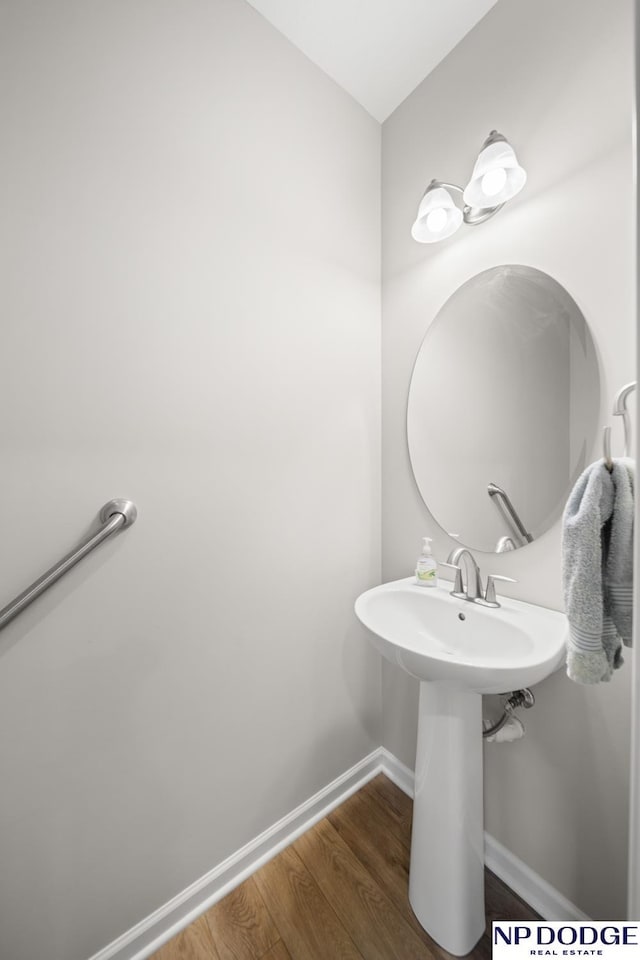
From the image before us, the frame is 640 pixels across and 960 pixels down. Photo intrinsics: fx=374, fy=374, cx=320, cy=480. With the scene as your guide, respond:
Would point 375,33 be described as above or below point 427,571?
above

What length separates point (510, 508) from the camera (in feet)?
3.48

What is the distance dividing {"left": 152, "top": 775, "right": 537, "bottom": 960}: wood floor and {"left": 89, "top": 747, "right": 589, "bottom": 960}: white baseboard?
2cm

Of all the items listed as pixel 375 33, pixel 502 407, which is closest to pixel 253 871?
pixel 502 407

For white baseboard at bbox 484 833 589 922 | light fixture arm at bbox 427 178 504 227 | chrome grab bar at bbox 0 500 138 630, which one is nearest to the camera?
chrome grab bar at bbox 0 500 138 630

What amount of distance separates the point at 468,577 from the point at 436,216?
110 centimetres

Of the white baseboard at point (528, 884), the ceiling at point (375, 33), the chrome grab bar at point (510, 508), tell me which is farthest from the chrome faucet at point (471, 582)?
the ceiling at point (375, 33)

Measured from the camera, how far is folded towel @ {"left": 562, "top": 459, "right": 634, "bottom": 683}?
602 mm

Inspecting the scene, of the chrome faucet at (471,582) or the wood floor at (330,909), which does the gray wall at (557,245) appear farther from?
the wood floor at (330,909)

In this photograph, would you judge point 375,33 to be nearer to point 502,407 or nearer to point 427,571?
point 502,407

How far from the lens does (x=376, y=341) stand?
1.45 m

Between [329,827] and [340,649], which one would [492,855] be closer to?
[329,827]

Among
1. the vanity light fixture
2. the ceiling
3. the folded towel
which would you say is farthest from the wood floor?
the ceiling

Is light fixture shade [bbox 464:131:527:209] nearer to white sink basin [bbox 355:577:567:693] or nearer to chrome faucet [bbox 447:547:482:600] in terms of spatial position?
chrome faucet [bbox 447:547:482:600]

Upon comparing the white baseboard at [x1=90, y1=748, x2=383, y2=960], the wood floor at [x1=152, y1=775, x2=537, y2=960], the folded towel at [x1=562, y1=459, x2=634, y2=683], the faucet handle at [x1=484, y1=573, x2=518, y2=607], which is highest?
the folded towel at [x1=562, y1=459, x2=634, y2=683]
